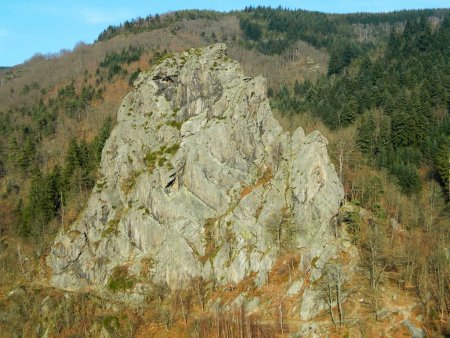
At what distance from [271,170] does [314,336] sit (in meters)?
31.5

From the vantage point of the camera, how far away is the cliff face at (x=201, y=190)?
70625mm

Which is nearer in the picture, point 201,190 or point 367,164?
point 201,190

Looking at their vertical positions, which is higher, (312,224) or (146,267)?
(312,224)

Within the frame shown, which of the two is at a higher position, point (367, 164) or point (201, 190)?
point (201, 190)

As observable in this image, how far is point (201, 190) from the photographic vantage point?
7994 centimetres

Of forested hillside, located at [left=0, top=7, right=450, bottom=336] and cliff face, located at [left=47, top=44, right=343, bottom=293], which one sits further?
cliff face, located at [left=47, top=44, right=343, bottom=293]

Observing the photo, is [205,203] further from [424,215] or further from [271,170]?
[424,215]

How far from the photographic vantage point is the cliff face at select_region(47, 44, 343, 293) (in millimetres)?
70625

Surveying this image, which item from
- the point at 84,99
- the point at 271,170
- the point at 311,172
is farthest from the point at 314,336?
the point at 84,99

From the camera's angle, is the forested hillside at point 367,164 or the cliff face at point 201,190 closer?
the forested hillside at point 367,164

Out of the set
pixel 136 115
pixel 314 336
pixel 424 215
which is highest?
pixel 136 115

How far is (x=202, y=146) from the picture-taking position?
83000 mm

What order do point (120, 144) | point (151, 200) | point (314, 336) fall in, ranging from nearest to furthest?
point (314, 336), point (151, 200), point (120, 144)

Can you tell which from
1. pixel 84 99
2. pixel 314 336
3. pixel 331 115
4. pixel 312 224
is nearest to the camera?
pixel 314 336
